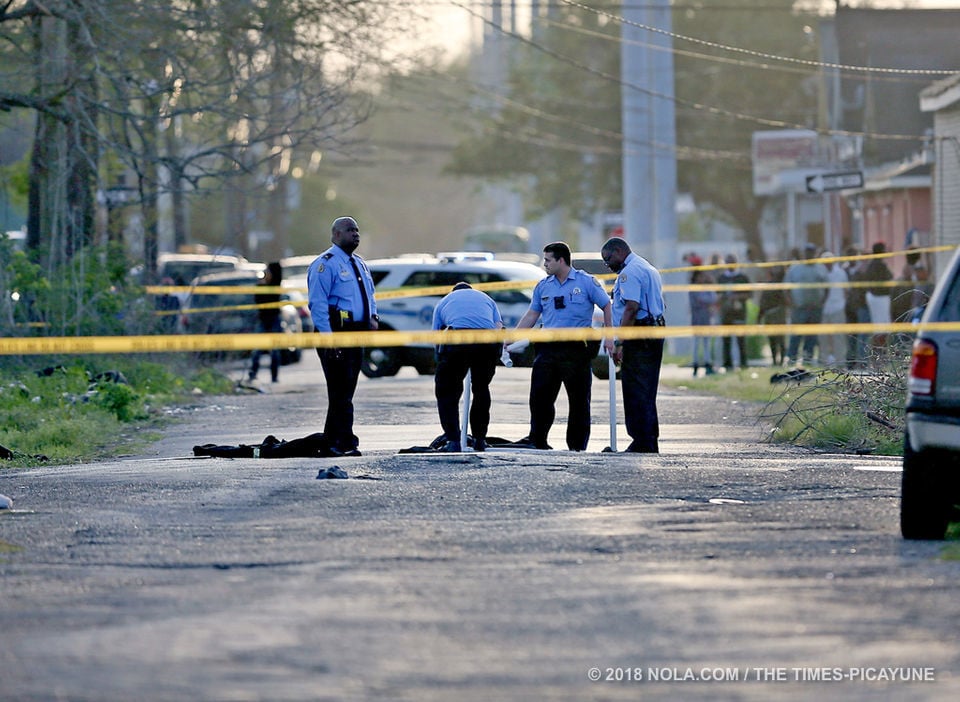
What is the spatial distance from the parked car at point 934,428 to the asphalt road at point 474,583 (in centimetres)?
23

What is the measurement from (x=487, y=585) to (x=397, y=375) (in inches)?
797

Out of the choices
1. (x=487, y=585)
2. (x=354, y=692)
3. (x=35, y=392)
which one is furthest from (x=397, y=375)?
(x=354, y=692)

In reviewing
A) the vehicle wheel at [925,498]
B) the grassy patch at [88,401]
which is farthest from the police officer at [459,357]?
the vehicle wheel at [925,498]

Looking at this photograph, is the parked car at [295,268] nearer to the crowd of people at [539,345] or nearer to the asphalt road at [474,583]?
the crowd of people at [539,345]

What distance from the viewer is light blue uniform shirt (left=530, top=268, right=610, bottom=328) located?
15.0m

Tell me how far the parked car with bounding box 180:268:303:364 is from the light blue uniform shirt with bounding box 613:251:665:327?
12117 mm

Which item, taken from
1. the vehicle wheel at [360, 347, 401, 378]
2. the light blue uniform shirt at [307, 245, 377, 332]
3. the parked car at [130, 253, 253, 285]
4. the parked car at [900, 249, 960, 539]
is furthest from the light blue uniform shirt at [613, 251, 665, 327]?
the parked car at [130, 253, 253, 285]

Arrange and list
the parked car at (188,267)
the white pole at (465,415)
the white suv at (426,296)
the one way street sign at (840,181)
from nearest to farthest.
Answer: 1. the white pole at (465,415)
2. the white suv at (426,296)
3. the one way street sign at (840,181)
4. the parked car at (188,267)

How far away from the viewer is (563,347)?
1503cm

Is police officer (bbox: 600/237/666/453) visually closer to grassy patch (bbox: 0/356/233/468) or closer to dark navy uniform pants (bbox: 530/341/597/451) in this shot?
dark navy uniform pants (bbox: 530/341/597/451)

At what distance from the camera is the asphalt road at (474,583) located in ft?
21.8

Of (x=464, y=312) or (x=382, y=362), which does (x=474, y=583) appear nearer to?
(x=464, y=312)

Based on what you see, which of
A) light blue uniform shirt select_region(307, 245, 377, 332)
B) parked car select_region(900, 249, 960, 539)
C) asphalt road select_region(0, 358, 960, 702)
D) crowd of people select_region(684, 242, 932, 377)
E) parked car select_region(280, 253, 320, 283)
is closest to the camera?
asphalt road select_region(0, 358, 960, 702)

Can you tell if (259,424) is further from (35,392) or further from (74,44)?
(74,44)
